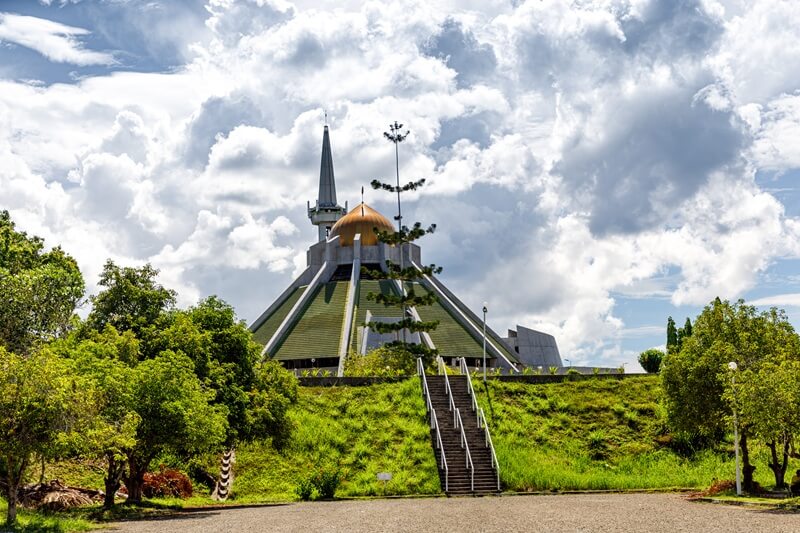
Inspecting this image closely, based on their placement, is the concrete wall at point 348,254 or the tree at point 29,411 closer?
the tree at point 29,411

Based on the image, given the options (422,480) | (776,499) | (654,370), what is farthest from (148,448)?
(654,370)

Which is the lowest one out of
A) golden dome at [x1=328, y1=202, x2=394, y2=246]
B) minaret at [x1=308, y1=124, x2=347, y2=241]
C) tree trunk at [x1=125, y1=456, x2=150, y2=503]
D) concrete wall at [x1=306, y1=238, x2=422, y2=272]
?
tree trunk at [x1=125, y1=456, x2=150, y2=503]

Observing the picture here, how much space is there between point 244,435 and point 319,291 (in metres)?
36.9

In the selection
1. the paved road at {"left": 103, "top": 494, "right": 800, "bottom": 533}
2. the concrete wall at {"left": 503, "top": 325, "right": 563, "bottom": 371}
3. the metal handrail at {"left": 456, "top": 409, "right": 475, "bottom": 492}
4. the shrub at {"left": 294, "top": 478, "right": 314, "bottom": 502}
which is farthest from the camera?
the concrete wall at {"left": 503, "top": 325, "right": 563, "bottom": 371}

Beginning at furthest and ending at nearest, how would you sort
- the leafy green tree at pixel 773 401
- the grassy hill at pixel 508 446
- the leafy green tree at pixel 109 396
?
the grassy hill at pixel 508 446 < the leafy green tree at pixel 773 401 < the leafy green tree at pixel 109 396

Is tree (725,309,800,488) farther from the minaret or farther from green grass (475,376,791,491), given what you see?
the minaret

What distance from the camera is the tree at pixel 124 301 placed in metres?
30.9

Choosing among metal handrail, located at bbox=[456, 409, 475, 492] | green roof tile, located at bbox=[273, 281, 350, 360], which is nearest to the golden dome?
green roof tile, located at bbox=[273, 281, 350, 360]

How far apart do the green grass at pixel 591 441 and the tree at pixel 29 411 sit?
1650cm

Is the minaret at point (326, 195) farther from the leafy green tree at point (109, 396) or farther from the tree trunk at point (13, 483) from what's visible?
the tree trunk at point (13, 483)

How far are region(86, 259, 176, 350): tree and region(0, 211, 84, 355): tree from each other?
9705 millimetres

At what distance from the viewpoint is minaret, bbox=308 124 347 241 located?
82.2 m

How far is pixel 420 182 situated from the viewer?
5484 centimetres

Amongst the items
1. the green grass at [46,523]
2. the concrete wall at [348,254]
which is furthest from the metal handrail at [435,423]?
the concrete wall at [348,254]
